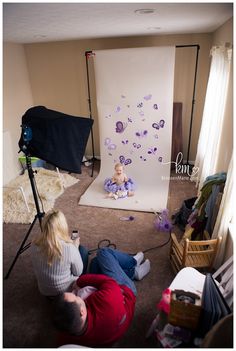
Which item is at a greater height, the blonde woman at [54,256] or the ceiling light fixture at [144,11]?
the ceiling light fixture at [144,11]

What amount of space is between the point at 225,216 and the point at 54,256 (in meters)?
1.33

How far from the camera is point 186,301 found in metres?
1.28

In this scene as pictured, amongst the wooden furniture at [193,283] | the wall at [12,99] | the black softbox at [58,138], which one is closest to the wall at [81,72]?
the wall at [12,99]

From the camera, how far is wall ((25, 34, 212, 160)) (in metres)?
3.68

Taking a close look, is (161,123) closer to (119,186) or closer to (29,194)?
(119,186)

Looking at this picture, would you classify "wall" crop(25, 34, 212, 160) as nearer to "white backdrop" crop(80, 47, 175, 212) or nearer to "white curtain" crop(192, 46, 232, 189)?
"white backdrop" crop(80, 47, 175, 212)

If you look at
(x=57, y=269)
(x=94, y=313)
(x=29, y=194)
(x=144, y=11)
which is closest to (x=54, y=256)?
(x=57, y=269)

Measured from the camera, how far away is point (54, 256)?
157 cm

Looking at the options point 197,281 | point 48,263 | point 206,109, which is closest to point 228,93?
point 206,109

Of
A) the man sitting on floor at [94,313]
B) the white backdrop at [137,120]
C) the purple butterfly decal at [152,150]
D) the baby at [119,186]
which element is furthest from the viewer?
the purple butterfly decal at [152,150]

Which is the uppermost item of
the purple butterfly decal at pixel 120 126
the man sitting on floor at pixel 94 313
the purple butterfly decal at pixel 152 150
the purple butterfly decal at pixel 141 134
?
the purple butterfly decal at pixel 120 126

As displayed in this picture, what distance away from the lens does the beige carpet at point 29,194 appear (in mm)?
3031

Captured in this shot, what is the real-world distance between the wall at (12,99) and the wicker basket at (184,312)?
11.2 feet

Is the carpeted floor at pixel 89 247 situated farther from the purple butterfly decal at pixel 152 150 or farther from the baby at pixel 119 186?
the purple butterfly decal at pixel 152 150
